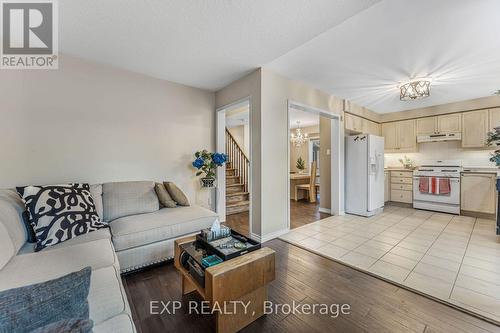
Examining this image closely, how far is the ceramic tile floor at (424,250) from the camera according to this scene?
1828 mm

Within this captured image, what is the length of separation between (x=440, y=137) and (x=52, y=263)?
22.4 ft

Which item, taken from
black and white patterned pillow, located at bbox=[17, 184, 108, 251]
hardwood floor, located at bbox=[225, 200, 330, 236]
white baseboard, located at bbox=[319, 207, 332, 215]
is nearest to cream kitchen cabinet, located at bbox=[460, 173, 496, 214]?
white baseboard, located at bbox=[319, 207, 332, 215]

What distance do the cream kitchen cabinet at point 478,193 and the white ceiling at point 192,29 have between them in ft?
15.2

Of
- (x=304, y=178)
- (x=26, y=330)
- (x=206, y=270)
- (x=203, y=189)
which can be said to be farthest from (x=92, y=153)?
(x=304, y=178)

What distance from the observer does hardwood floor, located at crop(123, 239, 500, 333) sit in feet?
4.70

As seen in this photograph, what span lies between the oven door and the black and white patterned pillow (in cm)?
611

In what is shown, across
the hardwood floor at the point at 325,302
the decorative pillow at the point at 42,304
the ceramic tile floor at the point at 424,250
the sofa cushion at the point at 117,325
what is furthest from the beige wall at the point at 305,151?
the decorative pillow at the point at 42,304

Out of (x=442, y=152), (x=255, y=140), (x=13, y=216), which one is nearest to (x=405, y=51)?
(x=255, y=140)

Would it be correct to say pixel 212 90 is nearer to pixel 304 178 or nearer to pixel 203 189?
pixel 203 189

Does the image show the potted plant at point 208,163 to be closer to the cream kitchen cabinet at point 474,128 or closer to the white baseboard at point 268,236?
the white baseboard at point 268,236

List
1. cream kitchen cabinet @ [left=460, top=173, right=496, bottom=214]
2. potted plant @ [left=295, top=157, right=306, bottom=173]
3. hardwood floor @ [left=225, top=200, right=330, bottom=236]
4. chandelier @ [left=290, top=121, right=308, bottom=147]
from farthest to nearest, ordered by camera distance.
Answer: potted plant @ [left=295, top=157, right=306, bottom=173] → chandelier @ [left=290, top=121, right=308, bottom=147] → cream kitchen cabinet @ [left=460, top=173, right=496, bottom=214] → hardwood floor @ [left=225, top=200, right=330, bottom=236]

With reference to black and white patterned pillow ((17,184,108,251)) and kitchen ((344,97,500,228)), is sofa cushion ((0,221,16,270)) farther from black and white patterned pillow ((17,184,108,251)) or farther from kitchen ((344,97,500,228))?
kitchen ((344,97,500,228))

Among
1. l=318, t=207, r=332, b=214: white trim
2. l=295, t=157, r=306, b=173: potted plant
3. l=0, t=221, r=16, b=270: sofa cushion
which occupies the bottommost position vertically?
l=318, t=207, r=332, b=214: white trim

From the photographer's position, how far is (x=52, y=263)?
4.47 ft
